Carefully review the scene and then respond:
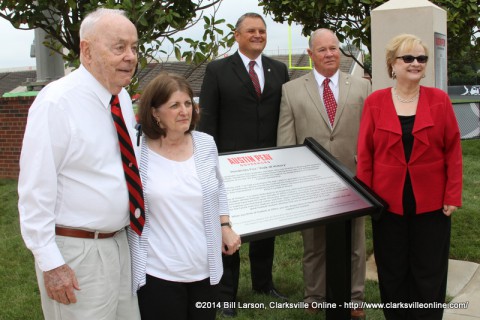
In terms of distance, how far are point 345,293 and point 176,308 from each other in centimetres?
158

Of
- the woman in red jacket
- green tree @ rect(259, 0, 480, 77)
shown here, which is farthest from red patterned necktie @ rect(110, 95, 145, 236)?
green tree @ rect(259, 0, 480, 77)

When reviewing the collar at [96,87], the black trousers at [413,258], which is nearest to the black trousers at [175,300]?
the collar at [96,87]

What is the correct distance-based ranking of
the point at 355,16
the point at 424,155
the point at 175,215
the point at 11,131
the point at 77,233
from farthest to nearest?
the point at 11,131 → the point at 355,16 → the point at 424,155 → the point at 175,215 → the point at 77,233

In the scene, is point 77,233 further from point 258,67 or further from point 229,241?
point 258,67

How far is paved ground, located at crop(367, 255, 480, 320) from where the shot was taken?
189 inches

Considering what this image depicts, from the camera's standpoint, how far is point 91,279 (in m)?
2.56

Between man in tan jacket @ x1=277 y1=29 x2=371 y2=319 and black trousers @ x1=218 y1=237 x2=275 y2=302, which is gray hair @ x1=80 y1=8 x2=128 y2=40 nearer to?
man in tan jacket @ x1=277 y1=29 x2=371 y2=319

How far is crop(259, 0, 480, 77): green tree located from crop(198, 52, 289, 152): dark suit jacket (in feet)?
8.59

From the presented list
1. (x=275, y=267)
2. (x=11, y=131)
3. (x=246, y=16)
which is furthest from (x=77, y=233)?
(x=11, y=131)

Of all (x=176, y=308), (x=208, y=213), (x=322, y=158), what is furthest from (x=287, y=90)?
(x=176, y=308)

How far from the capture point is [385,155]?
384 cm

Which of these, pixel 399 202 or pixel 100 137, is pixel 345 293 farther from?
pixel 100 137

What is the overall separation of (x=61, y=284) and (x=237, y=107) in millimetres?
2625

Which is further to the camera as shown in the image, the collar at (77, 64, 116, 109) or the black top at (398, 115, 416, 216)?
the black top at (398, 115, 416, 216)
